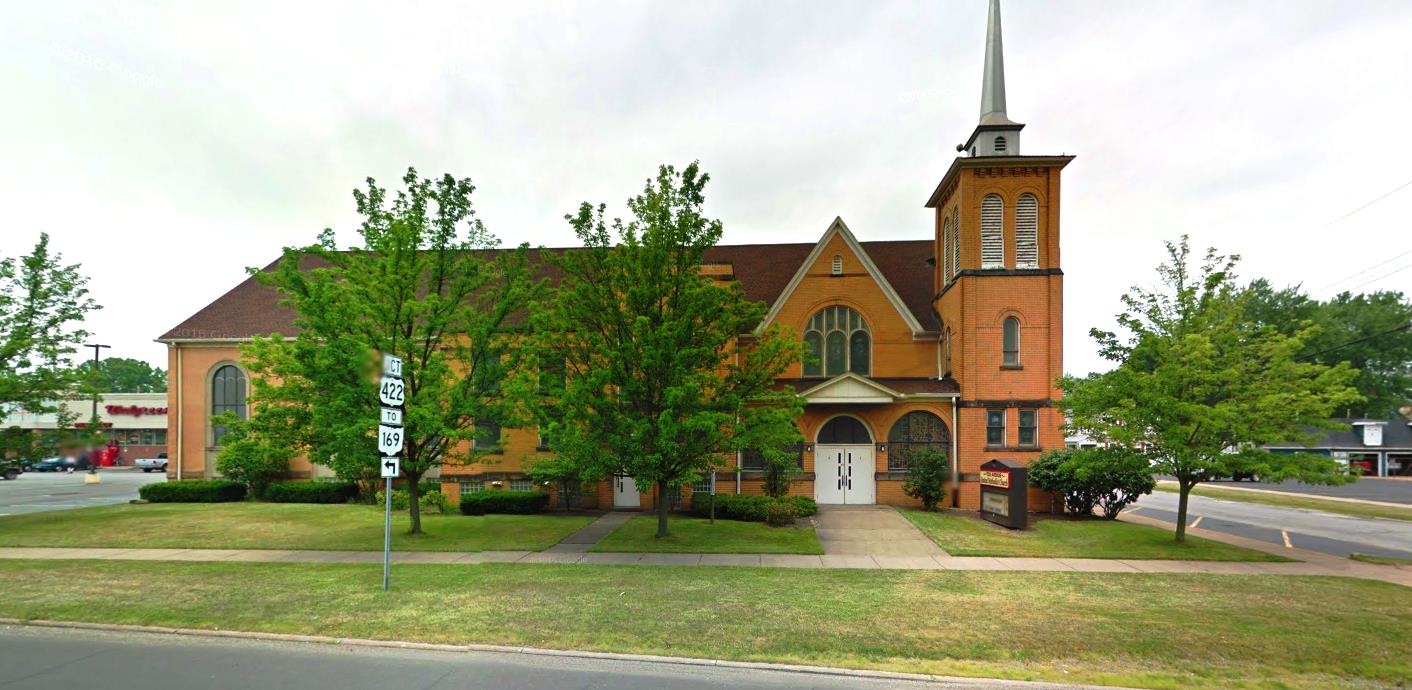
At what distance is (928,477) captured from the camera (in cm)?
2347

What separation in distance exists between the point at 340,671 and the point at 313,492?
73.0 ft

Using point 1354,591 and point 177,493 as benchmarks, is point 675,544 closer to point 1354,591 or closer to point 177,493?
point 1354,591

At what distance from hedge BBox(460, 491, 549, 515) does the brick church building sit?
86.2 inches

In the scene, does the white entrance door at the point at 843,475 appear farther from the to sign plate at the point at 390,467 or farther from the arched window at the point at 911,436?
the to sign plate at the point at 390,467

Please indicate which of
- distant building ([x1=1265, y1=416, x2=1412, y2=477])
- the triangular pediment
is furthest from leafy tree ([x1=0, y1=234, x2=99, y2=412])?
distant building ([x1=1265, y1=416, x2=1412, y2=477])

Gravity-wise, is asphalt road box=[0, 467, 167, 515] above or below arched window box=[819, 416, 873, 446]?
below

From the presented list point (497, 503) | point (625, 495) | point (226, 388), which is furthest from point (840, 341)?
point (226, 388)

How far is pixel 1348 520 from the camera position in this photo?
24.6 m

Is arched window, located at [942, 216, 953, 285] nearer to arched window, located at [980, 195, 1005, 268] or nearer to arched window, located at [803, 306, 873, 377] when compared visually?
arched window, located at [980, 195, 1005, 268]

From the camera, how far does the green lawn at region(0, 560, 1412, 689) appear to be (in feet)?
26.7

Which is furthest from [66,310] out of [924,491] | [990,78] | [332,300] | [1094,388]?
[990,78]

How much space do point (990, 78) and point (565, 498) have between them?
23.4 meters

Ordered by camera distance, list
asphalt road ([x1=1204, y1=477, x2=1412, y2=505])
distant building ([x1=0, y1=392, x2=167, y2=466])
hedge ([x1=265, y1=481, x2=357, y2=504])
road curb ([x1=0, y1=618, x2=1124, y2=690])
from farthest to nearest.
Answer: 1. distant building ([x1=0, y1=392, x2=167, y2=466])
2. asphalt road ([x1=1204, y1=477, x2=1412, y2=505])
3. hedge ([x1=265, y1=481, x2=357, y2=504])
4. road curb ([x1=0, y1=618, x2=1124, y2=690])

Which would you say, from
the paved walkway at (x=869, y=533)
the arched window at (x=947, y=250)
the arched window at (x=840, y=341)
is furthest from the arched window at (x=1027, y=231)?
the paved walkway at (x=869, y=533)
